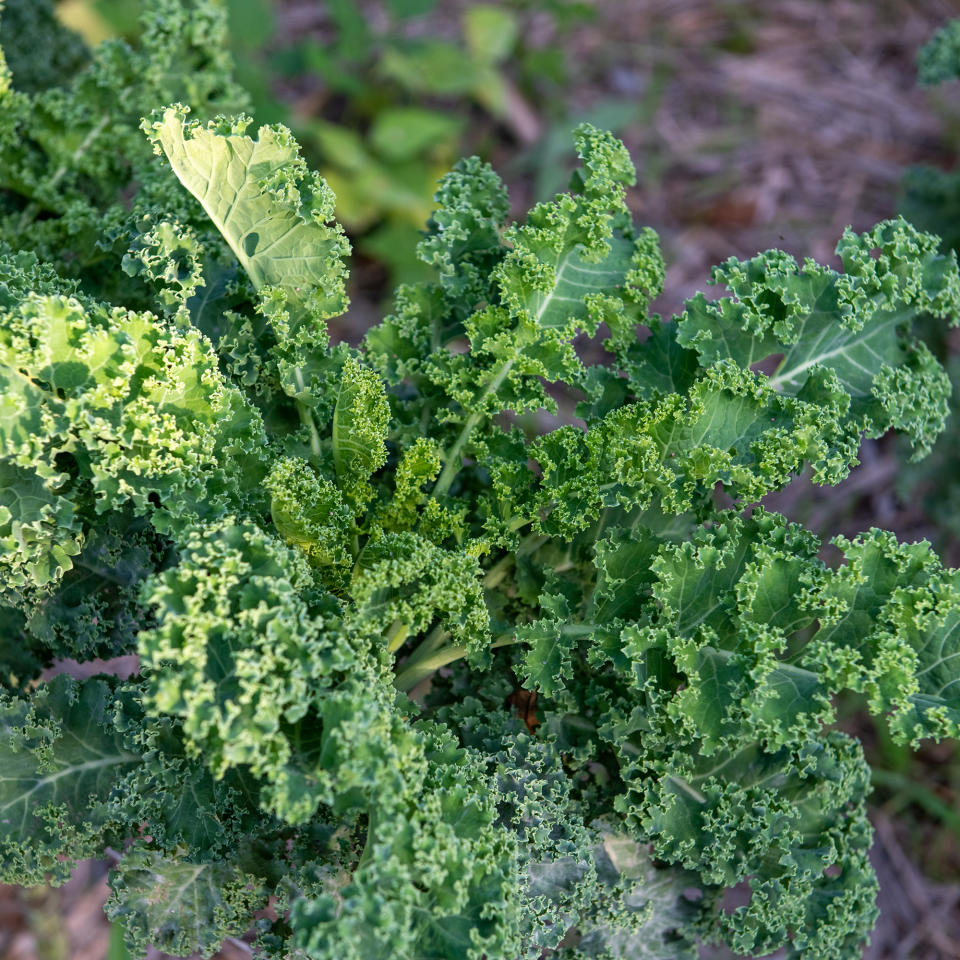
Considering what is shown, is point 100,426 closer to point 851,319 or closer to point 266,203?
point 266,203

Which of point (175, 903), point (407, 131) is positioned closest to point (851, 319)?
point (175, 903)

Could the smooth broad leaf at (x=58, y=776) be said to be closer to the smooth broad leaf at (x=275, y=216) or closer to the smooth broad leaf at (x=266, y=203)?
the smooth broad leaf at (x=275, y=216)

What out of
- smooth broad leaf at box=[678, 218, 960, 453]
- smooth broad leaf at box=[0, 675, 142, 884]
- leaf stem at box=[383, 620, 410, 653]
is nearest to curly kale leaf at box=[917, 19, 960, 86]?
smooth broad leaf at box=[678, 218, 960, 453]

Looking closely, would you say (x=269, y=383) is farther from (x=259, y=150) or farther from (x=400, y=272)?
(x=400, y=272)

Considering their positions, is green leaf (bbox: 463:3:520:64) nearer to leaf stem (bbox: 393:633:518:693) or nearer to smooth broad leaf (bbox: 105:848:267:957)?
leaf stem (bbox: 393:633:518:693)

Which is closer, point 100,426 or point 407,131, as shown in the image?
point 100,426

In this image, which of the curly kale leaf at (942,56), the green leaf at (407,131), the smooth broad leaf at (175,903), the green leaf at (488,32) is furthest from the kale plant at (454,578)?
the green leaf at (488,32)

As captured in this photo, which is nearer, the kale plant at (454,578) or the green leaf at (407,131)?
the kale plant at (454,578)

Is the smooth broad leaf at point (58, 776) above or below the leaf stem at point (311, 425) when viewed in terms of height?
below
